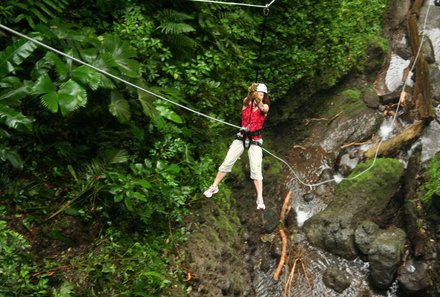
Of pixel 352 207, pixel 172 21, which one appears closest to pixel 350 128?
pixel 352 207

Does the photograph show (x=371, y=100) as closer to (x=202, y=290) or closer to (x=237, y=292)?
(x=237, y=292)

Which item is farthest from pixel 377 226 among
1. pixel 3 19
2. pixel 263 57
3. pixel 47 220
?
pixel 3 19

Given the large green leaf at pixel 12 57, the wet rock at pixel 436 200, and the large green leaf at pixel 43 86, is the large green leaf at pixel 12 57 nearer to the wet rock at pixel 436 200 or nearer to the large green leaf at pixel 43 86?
the large green leaf at pixel 43 86

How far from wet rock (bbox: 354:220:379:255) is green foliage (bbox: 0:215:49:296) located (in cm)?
592

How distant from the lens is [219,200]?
7.22 meters

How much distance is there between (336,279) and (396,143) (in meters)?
4.10

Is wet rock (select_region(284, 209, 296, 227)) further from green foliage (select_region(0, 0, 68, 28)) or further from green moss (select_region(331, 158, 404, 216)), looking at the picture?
green foliage (select_region(0, 0, 68, 28))

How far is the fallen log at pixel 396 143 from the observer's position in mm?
9727

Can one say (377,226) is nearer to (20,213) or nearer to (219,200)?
(219,200)

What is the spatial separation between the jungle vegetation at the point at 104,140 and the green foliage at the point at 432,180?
4631 mm

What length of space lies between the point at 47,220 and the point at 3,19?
273 cm

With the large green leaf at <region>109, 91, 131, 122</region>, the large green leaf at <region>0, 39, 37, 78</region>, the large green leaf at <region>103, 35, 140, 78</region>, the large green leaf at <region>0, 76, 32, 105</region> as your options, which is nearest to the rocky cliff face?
the large green leaf at <region>109, 91, 131, 122</region>

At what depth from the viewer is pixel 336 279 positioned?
7598 mm

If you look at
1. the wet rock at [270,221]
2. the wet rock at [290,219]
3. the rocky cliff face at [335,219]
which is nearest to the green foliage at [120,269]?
the rocky cliff face at [335,219]
